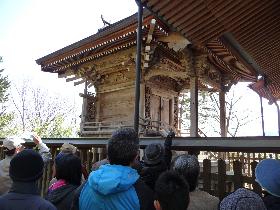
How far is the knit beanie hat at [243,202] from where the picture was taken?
179cm

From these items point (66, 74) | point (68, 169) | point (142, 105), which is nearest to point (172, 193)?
point (68, 169)

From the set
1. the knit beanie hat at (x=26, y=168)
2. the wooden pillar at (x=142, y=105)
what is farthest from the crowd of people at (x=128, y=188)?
the wooden pillar at (x=142, y=105)

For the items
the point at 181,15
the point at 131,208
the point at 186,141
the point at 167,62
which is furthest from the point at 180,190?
the point at 167,62

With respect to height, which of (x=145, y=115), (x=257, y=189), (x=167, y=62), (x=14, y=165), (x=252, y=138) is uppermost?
(x=167, y=62)

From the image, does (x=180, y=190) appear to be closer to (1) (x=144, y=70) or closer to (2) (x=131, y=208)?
(2) (x=131, y=208)

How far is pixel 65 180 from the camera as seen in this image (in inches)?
114

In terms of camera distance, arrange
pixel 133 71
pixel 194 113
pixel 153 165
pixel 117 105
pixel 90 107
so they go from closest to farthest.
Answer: pixel 153 165 < pixel 194 113 < pixel 133 71 < pixel 117 105 < pixel 90 107

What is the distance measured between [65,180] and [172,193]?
1267 mm

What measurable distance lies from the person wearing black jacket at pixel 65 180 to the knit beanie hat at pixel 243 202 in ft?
4.88

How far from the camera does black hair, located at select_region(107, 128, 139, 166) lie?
2367 millimetres

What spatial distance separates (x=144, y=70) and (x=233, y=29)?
740cm

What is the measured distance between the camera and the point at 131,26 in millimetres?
9148

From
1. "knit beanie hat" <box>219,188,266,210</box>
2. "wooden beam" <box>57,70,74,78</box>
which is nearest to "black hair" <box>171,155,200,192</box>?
"knit beanie hat" <box>219,188,266,210</box>

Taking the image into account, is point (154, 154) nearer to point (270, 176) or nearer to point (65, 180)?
point (65, 180)
